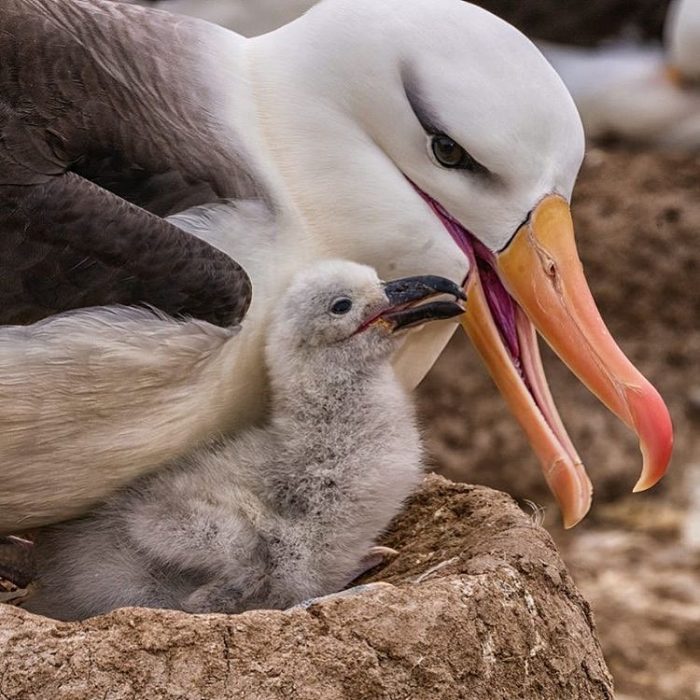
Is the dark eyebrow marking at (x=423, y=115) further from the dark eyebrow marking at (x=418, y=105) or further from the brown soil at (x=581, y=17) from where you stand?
the brown soil at (x=581, y=17)

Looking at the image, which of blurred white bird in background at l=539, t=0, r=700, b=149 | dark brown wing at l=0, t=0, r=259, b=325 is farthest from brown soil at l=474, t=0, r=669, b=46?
dark brown wing at l=0, t=0, r=259, b=325

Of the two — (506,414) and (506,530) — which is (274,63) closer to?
(506,530)

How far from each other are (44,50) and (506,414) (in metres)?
4.34

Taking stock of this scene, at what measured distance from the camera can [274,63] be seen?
12.4 feet

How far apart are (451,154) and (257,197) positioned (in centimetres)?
40

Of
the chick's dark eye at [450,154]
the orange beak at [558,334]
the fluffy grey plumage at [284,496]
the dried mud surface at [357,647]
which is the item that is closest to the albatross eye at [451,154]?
the chick's dark eye at [450,154]

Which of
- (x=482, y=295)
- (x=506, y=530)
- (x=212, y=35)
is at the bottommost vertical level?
(x=506, y=530)

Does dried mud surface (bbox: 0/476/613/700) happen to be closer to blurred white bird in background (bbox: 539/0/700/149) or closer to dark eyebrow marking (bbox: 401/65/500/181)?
dark eyebrow marking (bbox: 401/65/500/181)

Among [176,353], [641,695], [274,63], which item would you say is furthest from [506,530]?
[641,695]

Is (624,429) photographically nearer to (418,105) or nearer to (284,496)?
(418,105)

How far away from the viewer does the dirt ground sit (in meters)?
6.79

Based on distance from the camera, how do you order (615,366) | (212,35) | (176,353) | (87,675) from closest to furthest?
(87,675) → (176,353) → (615,366) → (212,35)

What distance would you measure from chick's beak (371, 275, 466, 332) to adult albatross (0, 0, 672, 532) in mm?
131

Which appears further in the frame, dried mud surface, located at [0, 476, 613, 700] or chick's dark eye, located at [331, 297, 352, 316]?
chick's dark eye, located at [331, 297, 352, 316]
